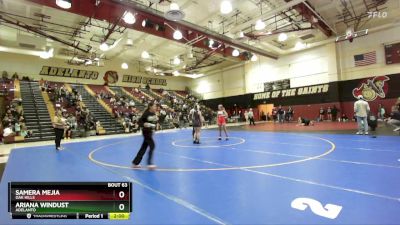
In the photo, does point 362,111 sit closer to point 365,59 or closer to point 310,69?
point 365,59

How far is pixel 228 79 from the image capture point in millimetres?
32625

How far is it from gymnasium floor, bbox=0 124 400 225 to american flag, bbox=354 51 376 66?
16229 millimetres

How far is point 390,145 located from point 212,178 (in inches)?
250

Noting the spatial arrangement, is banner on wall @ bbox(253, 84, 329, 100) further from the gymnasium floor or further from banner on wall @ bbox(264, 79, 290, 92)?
the gymnasium floor

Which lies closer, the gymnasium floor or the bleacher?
the gymnasium floor

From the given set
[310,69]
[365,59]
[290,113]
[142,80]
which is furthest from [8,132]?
[365,59]

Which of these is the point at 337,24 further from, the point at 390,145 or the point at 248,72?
the point at 390,145

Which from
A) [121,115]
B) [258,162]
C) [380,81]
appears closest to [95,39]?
[121,115]

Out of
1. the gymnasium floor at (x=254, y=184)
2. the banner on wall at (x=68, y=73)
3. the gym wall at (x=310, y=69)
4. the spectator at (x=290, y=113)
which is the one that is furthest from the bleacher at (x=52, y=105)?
the spectator at (x=290, y=113)

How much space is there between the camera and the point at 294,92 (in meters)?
26.2
